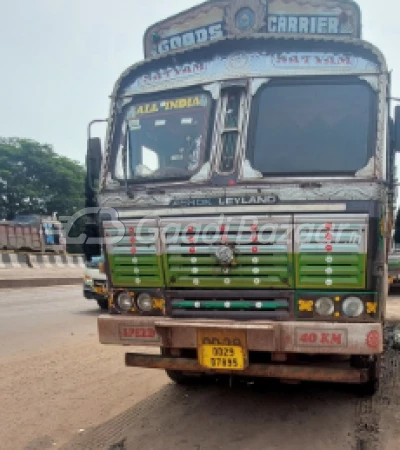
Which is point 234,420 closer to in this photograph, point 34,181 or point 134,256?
point 134,256

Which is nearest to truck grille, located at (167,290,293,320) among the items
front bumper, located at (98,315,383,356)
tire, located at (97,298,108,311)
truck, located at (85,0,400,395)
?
truck, located at (85,0,400,395)

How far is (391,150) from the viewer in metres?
4.38

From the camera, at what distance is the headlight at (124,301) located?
4195 mm

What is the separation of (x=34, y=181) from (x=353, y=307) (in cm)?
3716

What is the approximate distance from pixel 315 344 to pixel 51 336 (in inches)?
226

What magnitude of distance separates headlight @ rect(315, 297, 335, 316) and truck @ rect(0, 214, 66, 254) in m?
26.1

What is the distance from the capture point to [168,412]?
14.3 ft

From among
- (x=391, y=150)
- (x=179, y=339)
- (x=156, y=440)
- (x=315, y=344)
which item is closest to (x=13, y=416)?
(x=156, y=440)

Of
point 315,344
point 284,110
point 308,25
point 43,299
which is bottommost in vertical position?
point 43,299

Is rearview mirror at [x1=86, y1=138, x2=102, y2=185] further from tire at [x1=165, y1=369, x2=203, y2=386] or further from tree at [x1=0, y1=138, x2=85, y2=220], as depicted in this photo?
tree at [x1=0, y1=138, x2=85, y2=220]

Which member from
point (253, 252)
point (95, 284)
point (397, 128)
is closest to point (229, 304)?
point (253, 252)

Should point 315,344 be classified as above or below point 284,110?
below

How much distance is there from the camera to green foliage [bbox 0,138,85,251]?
120ft

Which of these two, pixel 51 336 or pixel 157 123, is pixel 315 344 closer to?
pixel 157 123
